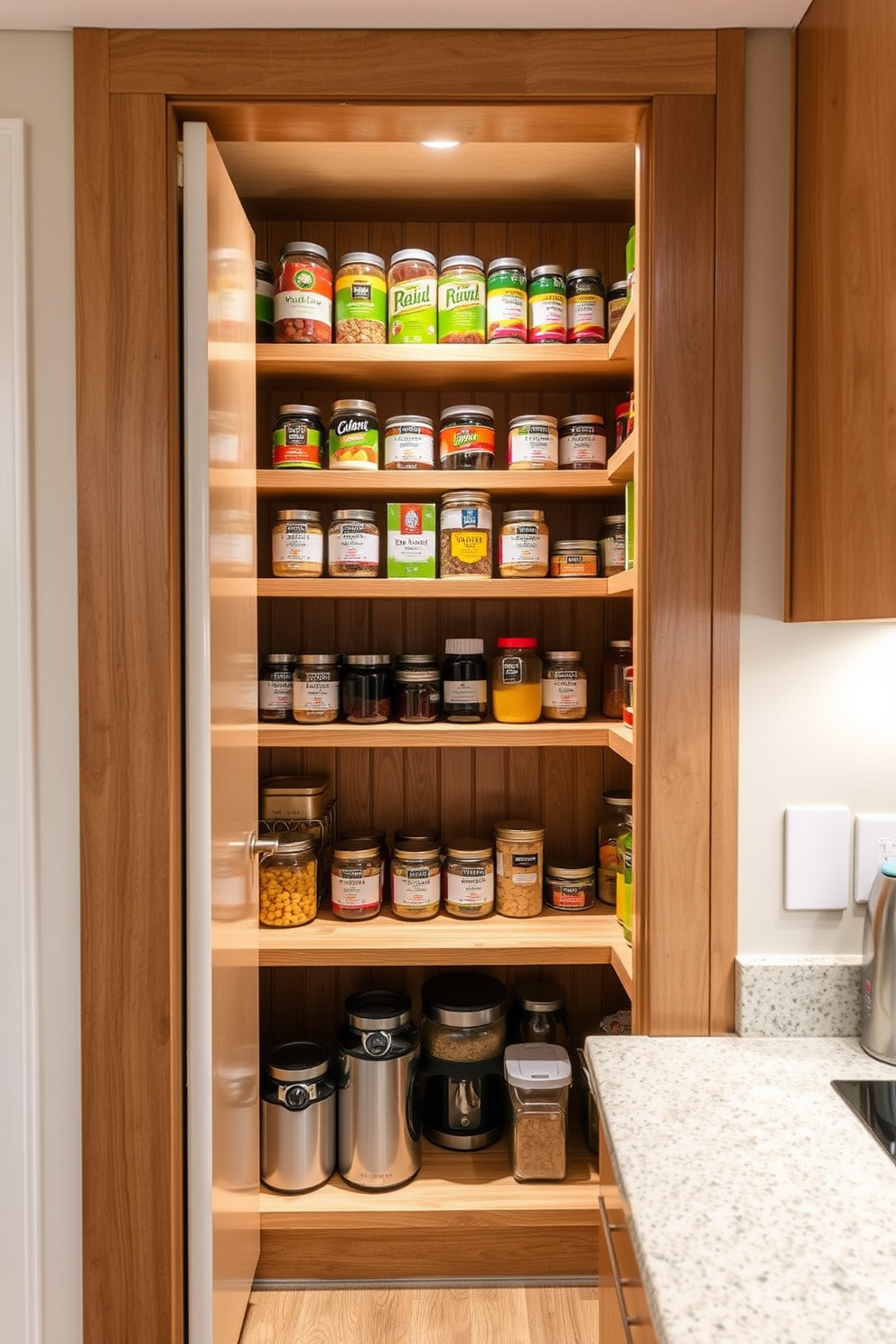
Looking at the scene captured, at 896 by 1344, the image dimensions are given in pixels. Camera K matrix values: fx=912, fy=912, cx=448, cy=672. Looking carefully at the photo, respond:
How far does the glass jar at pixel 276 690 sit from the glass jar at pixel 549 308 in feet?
2.68

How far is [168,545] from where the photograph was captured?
121 cm

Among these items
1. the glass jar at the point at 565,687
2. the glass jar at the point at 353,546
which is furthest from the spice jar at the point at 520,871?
the glass jar at the point at 353,546

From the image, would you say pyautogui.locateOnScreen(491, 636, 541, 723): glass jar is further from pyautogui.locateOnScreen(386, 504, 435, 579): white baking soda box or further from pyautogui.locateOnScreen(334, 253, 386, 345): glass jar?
pyautogui.locateOnScreen(334, 253, 386, 345): glass jar

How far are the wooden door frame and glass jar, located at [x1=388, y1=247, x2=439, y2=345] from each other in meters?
0.59

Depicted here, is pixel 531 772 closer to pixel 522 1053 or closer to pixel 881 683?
pixel 522 1053

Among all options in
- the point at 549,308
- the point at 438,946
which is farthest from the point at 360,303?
the point at 438,946

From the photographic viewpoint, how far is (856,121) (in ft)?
3.29

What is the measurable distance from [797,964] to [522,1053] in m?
0.79

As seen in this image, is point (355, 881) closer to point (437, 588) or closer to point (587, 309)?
point (437, 588)

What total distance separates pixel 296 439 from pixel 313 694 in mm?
508

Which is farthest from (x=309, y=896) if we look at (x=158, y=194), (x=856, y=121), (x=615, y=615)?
(x=856, y=121)

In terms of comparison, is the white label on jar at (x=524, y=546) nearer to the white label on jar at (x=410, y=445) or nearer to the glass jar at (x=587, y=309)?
the white label on jar at (x=410, y=445)

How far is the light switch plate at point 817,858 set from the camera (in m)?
1.23

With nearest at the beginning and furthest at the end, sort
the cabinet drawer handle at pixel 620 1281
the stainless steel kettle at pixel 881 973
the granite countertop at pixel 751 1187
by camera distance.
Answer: the granite countertop at pixel 751 1187, the cabinet drawer handle at pixel 620 1281, the stainless steel kettle at pixel 881 973
